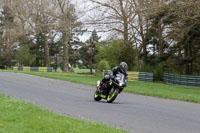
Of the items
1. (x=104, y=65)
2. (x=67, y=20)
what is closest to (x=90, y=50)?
(x=67, y=20)

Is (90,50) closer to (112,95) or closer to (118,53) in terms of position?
(118,53)

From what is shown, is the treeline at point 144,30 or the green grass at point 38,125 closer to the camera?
the green grass at point 38,125

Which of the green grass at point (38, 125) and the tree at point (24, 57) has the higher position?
the tree at point (24, 57)

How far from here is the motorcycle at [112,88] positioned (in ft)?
39.2

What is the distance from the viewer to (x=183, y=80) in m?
29.4

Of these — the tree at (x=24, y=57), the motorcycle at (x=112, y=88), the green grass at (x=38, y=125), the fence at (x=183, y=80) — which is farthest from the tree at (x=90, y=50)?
the green grass at (x=38, y=125)

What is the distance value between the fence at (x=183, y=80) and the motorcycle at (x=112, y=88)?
678 inches

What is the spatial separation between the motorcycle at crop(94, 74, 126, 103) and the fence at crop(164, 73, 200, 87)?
17.2 meters

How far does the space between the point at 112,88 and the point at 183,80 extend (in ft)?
60.4

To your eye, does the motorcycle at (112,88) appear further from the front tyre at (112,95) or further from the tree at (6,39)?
the tree at (6,39)

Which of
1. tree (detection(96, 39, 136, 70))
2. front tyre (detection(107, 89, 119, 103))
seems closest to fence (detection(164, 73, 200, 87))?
tree (detection(96, 39, 136, 70))

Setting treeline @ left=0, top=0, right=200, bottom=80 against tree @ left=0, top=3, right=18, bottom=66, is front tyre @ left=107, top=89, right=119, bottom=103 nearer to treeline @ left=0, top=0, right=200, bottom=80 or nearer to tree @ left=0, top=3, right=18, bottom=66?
treeline @ left=0, top=0, right=200, bottom=80

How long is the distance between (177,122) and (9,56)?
59.3 metres

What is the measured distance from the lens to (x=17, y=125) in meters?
6.48
